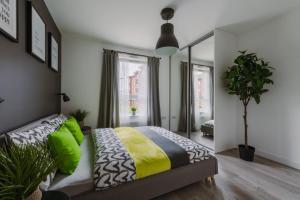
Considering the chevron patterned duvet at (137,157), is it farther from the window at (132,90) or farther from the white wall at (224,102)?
the window at (132,90)

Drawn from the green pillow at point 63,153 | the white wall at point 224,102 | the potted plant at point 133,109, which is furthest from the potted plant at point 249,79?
the green pillow at point 63,153

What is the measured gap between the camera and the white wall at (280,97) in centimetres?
226

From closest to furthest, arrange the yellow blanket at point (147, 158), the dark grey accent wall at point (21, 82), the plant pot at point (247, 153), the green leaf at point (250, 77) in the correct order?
1. the dark grey accent wall at point (21, 82)
2. the yellow blanket at point (147, 158)
3. the green leaf at point (250, 77)
4. the plant pot at point (247, 153)

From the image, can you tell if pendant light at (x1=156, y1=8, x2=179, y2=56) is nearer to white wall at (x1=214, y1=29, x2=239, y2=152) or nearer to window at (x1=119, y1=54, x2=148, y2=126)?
white wall at (x1=214, y1=29, x2=239, y2=152)

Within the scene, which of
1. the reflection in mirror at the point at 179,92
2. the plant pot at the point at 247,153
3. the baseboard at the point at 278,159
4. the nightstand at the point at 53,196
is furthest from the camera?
the reflection in mirror at the point at 179,92

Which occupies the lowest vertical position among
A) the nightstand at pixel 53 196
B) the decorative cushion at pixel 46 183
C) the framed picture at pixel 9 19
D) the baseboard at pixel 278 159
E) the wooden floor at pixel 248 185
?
the wooden floor at pixel 248 185

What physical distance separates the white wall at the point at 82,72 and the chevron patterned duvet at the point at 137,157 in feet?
4.91

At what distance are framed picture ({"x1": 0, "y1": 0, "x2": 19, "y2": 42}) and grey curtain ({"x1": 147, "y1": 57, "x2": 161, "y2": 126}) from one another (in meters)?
2.92

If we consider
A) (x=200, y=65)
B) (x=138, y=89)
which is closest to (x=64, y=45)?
(x=138, y=89)

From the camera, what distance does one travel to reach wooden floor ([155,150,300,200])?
1.63 meters

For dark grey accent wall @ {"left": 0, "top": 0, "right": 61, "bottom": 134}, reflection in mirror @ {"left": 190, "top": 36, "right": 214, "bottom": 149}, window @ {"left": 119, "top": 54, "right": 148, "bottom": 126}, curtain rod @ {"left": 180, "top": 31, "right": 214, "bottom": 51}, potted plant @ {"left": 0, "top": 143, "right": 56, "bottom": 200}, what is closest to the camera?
potted plant @ {"left": 0, "top": 143, "right": 56, "bottom": 200}

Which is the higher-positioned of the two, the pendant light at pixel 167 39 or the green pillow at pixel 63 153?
the pendant light at pixel 167 39

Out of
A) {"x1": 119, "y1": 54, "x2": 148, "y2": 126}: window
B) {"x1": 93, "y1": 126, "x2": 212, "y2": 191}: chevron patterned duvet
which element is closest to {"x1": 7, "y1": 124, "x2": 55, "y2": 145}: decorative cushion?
{"x1": 93, "y1": 126, "x2": 212, "y2": 191}: chevron patterned duvet

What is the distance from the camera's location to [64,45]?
316 cm
